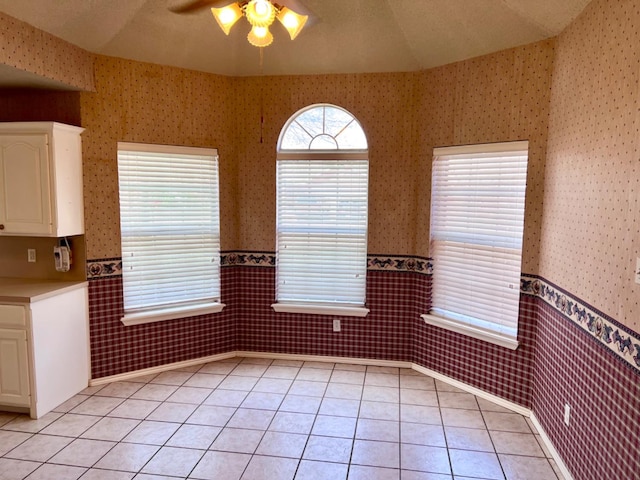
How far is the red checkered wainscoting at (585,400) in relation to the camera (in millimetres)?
1927

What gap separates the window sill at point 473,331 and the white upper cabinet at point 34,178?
310 centimetres

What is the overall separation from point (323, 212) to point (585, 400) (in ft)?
8.31

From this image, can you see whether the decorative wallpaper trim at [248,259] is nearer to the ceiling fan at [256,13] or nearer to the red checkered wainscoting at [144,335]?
the red checkered wainscoting at [144,335]

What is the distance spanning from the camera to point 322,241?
4129 mm

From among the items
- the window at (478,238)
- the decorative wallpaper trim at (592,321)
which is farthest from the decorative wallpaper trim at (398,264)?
the decorative wallpaper trim at (592,321)

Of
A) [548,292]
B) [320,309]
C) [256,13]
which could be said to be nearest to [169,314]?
[320,309]

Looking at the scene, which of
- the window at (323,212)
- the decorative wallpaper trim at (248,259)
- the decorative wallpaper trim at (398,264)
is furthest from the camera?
the decorative wallpaper trim at (248,259)

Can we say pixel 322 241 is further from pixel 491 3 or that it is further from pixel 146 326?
pixel 491 3

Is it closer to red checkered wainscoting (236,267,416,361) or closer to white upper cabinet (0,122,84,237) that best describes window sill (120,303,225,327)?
red checkered wainscoting (236,267,416,361)

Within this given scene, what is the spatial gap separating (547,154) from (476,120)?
627 mm

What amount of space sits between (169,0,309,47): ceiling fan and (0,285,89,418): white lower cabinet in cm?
231

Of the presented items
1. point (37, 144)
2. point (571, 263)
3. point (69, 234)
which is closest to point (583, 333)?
point (571, 263)

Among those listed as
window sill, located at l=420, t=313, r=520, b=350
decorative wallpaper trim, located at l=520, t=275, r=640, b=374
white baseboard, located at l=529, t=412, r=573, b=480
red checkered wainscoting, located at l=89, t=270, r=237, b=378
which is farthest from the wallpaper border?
white baseboard, located at l=529, t=412, r=573, b=480

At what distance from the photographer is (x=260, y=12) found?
7.55ft
